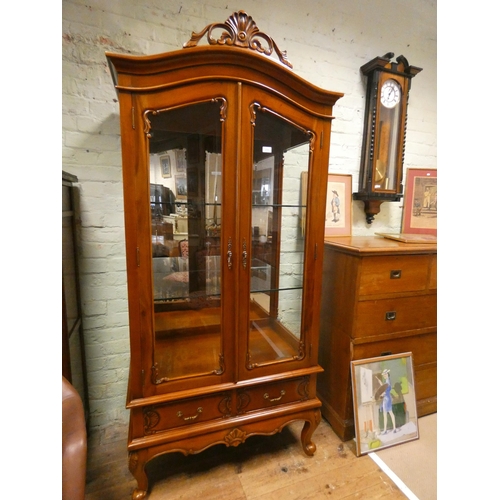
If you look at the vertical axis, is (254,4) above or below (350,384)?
above

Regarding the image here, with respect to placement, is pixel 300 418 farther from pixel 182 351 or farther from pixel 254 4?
pixel 254 4

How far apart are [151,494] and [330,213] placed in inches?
69.6

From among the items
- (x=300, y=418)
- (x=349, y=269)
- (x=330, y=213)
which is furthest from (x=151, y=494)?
(x=330, y=213)

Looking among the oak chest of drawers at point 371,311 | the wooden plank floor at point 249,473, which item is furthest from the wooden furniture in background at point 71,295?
the oak chest of drawers at point 371,311

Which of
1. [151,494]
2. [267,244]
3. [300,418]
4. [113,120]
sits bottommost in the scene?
[151,494]

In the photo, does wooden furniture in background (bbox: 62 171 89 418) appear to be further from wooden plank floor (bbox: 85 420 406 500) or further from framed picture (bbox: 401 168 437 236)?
framed picture (bbox: 401 168 437 236)

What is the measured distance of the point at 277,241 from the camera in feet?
4.55

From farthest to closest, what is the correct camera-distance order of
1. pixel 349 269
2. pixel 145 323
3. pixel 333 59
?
pixel 333 59 → pixel 349 269 → pixel 145 323

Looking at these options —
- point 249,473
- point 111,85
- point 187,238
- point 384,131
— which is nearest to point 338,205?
point 384,131

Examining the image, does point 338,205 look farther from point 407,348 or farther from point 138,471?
point 138,471

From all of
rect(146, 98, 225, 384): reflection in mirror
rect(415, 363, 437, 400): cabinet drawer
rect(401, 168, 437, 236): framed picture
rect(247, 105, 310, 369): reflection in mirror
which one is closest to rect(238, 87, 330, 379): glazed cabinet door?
rect(247, 105, 310, 369): reflection in mirror

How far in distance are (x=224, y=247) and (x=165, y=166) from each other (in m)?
0.43

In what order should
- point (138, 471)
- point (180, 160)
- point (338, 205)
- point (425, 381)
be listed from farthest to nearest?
point (338, 205)
point (425, 381)
point (180, 160)
point (138, 471)
